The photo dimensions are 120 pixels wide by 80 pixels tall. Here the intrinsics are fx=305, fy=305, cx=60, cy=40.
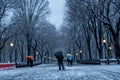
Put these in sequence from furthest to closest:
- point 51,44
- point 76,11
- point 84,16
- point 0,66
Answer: point 51,44 < point 84,16 < point 76,11 < point 0,66

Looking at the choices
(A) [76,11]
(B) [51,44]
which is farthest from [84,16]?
(B) [51,44]

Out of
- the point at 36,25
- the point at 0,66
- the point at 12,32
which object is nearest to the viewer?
the point at 0,66

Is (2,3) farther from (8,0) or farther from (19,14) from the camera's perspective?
(19,14)

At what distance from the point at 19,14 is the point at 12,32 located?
150 inches

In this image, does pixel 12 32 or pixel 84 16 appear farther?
pixel 12 32

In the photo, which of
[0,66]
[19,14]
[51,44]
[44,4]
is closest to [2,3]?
[19,14]

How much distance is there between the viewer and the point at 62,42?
116938 millimetres

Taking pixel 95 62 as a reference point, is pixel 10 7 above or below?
above

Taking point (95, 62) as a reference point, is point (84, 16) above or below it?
above

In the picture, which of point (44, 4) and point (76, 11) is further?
point (44, 4)

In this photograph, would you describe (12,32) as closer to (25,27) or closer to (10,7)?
(25,27)

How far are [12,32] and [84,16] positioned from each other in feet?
43.5

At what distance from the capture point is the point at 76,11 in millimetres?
46469

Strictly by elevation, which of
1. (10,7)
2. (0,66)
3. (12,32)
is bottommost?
(0,66)
